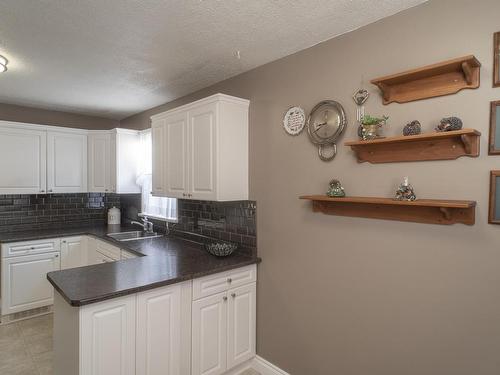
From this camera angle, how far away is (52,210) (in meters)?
4.04

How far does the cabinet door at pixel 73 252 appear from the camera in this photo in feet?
11.8

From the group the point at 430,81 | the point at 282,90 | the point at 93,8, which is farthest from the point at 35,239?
the point at 430,81

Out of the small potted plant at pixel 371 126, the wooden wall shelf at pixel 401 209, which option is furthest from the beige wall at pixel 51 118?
the small potted plant at pixel 371 126

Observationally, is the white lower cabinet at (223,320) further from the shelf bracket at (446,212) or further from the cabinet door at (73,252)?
the cabinet door at (73,252)

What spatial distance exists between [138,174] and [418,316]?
350cm

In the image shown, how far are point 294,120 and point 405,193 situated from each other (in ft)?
3.17

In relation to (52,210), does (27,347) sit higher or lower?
lower

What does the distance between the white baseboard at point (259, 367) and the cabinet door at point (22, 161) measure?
3096 millimetres

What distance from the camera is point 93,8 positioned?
1.66 metres

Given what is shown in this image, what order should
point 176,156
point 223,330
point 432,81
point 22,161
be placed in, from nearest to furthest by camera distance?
1. point 432,81
2. point 223,330
3. point 176,156
4. point 22,161

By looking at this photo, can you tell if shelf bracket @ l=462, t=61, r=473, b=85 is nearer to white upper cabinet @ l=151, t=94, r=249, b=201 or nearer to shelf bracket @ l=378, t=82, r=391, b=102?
shelf bracket @ l=378, t=82, r=391, b=102

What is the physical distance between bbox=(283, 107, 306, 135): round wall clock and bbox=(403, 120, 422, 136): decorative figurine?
0.74 metres

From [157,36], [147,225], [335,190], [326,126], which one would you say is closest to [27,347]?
[147,225]

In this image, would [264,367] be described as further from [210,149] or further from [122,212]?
[122,212]
